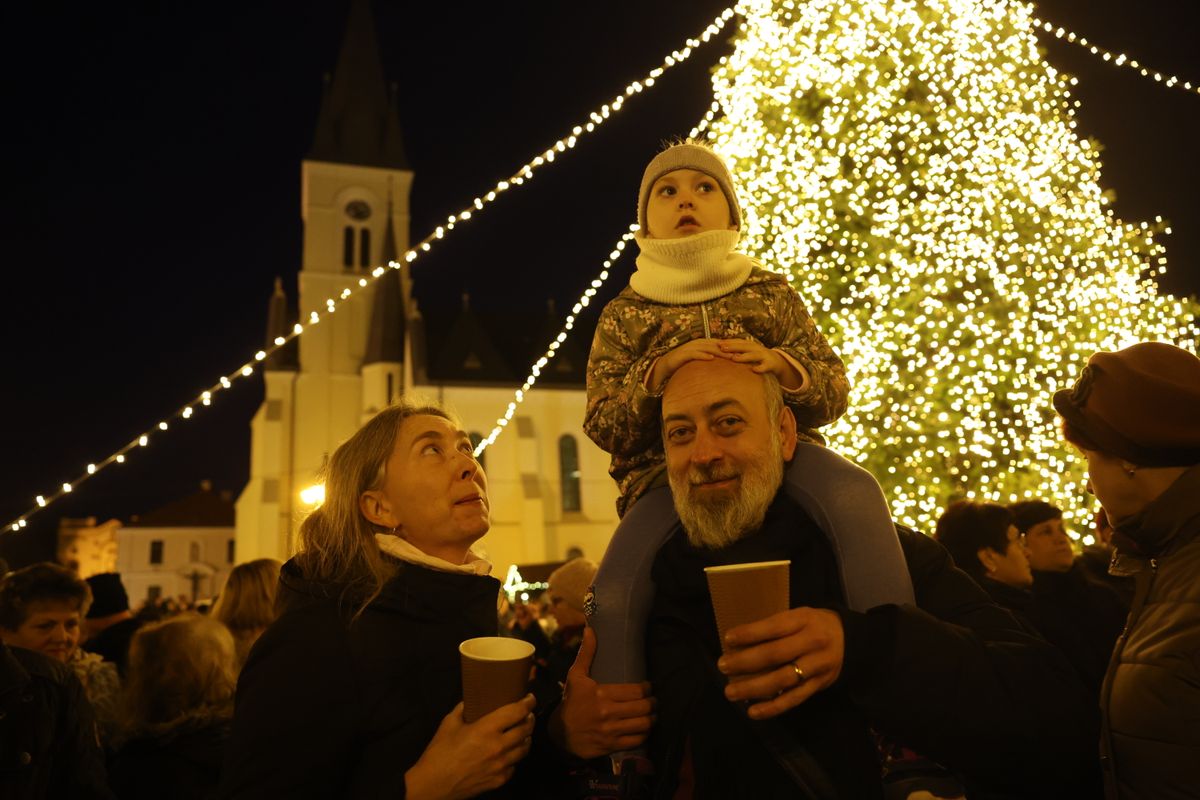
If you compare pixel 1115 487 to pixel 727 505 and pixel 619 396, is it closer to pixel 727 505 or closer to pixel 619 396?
pixel 727 505

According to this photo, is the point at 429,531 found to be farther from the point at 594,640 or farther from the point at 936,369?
the point at 936,369

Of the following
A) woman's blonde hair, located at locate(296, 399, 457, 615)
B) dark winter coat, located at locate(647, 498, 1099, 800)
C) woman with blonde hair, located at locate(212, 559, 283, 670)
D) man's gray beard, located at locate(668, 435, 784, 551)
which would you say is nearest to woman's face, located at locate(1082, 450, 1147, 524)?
dark winter coat, located at locate(647, 498, 1099, 800)

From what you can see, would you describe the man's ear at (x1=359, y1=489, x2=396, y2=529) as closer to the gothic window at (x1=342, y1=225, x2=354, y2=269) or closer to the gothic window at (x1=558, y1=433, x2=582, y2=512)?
the gothic window at (x1=558, y1=433, x2=582, y2=512)

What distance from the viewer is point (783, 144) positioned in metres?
9.72

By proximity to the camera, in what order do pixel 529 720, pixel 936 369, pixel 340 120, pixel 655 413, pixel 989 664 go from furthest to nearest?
pixel 340 120
pixel 936 369
pixel 655 413
pixel 529 720
pixel 989 664

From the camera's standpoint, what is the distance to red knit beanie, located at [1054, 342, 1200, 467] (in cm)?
209

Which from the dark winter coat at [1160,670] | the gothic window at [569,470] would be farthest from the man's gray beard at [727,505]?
the gothic window at [569,470]

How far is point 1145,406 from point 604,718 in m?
1.51

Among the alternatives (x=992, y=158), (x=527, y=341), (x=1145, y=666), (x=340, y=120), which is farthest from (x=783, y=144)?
(x=340, y=120)

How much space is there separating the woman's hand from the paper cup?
27.6 inches

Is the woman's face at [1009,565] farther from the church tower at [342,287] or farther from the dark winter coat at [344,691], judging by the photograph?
the church tower at [342,287]

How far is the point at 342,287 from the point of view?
1788 inches

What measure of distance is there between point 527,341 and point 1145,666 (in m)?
47.0

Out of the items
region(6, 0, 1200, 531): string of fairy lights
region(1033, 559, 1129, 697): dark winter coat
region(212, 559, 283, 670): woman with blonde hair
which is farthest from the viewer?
region(6, 0, 1200, 531): string of fairy lights
